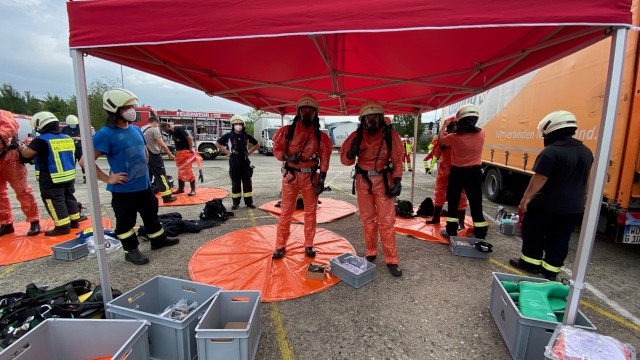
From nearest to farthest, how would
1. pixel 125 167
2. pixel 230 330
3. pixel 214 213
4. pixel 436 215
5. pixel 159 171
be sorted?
pixel 230 330
pixel 125 167
pixel 436 215
pixel 214 213
pixel 159 171

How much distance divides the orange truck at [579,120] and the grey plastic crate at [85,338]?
14.2 ft

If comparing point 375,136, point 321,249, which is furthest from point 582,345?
point 321,249

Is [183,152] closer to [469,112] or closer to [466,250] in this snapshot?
[469,112]

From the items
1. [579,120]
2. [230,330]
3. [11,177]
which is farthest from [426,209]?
[11,177]

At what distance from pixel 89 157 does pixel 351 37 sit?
108 inches

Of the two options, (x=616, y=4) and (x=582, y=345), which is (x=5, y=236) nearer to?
(x=582, y=345)

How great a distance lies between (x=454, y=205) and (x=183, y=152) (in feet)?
21.3

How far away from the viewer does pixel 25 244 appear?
4.05 m

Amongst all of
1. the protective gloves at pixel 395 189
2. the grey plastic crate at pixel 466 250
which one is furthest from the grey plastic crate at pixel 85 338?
the grey plastic crate at pixel 466 250

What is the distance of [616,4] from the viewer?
1.53m

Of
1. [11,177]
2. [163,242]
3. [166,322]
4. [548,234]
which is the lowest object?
[163,242]

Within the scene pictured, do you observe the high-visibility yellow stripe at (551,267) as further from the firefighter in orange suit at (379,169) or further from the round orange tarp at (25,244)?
the round orange tarp at (25,244)

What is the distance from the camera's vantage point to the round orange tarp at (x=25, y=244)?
365 centimetres

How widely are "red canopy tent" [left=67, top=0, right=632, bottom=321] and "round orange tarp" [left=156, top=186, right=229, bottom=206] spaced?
3500 mm
